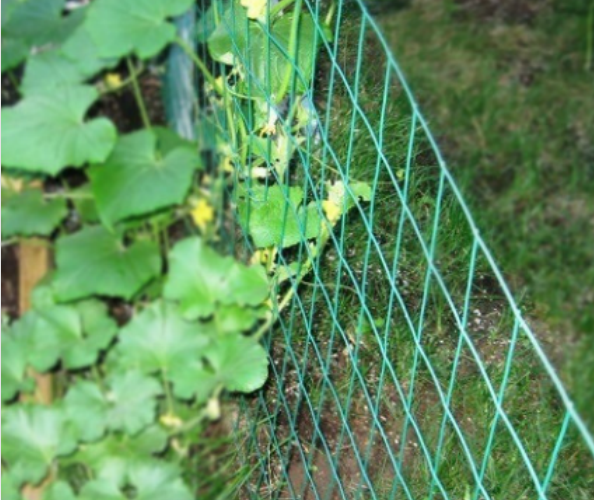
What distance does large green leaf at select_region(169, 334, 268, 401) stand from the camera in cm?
118

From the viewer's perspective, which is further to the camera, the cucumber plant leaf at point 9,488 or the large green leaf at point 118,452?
the cucumber plant leaf at point 9,488

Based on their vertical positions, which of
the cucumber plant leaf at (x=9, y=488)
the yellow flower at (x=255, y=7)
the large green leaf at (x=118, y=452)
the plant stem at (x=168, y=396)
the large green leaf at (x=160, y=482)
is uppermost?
the yellow flower at (x=255, y=7)

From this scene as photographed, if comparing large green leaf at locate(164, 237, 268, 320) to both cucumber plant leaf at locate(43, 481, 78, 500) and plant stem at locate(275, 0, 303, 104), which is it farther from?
plant stem at locate(275, 0, 303, 104)

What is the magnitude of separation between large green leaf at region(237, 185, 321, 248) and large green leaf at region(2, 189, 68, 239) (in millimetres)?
476

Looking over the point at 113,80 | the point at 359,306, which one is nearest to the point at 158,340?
the point at 113,80

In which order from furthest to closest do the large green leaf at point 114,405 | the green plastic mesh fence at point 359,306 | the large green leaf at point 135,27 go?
the green plastic mesh fence at point 359,306
the large green leaf at point 114,405
the large green leaf at point 135,27

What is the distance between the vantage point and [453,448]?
2.17 m

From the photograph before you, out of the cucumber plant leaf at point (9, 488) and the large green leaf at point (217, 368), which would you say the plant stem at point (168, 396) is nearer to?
the large green leaf at point (217, 368)

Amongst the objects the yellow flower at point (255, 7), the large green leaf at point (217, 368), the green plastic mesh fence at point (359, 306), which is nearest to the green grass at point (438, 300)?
→ the green plastic mesh fence at point (359, 306)

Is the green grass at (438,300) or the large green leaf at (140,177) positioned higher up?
the large green leaf at (140,177)

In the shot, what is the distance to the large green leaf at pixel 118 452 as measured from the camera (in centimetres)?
120

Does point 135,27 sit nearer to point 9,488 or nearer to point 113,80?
point 113,80

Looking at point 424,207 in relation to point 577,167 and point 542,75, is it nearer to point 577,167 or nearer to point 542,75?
point 577,167

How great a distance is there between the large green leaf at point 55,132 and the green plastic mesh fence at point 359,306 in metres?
0.09
